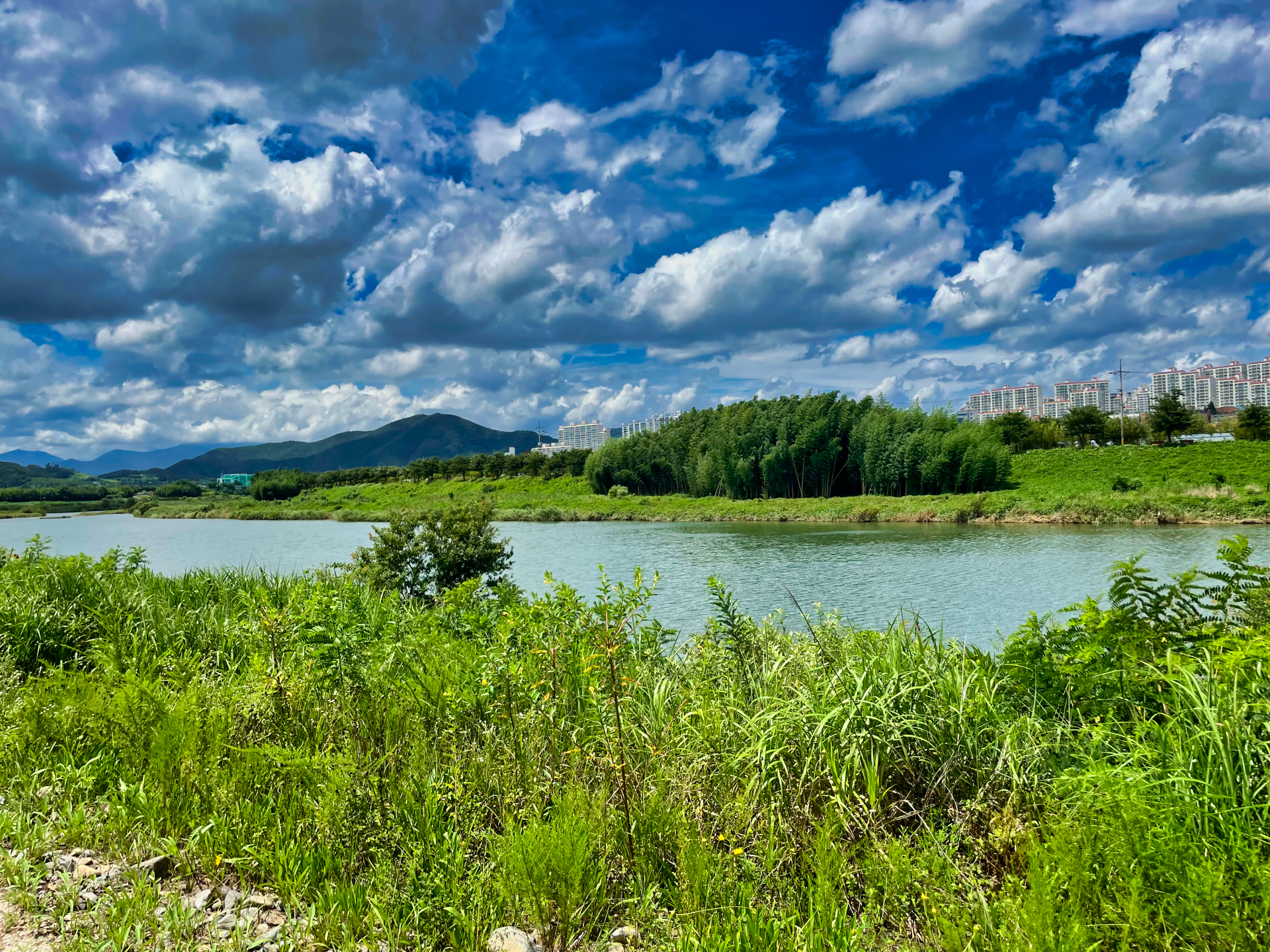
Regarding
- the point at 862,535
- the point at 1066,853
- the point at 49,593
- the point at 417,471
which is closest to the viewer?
the point at 1066,853

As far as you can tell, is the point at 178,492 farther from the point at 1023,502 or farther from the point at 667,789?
the point at 667,789

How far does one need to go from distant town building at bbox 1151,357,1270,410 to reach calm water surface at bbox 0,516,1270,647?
552ft

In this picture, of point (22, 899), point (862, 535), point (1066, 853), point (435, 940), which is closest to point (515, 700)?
→ point (435, 940)

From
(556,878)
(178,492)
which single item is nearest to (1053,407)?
(178,492)

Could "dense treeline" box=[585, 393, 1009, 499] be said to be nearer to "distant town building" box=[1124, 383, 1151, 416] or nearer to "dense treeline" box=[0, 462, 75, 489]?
"dense treeline" box=[0, 462, 75, 489]

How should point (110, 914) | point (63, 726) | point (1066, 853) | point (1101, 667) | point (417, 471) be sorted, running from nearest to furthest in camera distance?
point (1066, 853) < point (110, 914) < point (1101, 667) < point (63, 726) < point (417, 471)

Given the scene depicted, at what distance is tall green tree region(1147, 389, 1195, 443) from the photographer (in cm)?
6562

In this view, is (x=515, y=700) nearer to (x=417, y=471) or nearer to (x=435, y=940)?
(x=435, y=940)

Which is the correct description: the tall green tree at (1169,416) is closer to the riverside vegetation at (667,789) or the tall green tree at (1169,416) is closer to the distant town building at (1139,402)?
the riverside vegetation at (667,789)

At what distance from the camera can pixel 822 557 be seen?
25.1 m

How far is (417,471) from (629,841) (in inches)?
3853

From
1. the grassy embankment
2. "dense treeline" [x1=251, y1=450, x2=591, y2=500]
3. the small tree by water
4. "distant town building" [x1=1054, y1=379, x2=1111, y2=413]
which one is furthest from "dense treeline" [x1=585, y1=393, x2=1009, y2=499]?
"distant town building" [x1=1054, y1=379, x2=1111, y2=413]

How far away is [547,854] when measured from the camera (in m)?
2.73

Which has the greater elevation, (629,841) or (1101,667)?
(1101,667)
